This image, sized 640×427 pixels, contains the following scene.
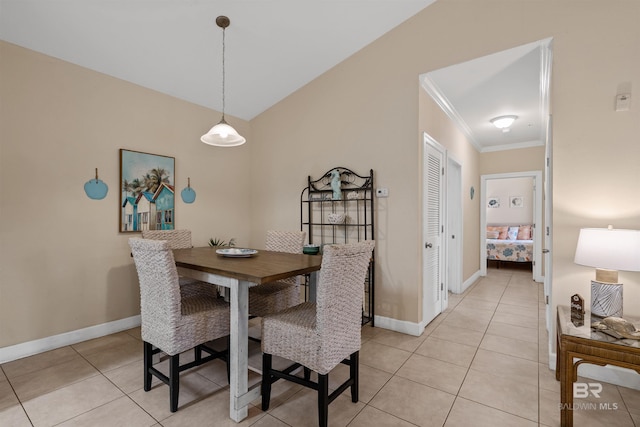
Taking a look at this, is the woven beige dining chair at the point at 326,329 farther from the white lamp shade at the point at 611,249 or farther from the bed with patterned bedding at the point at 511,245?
the bed with patterned bedding at the point at 511,245

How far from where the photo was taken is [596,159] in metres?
2.14

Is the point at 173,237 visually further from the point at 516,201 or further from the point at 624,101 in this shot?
the point at 516,201

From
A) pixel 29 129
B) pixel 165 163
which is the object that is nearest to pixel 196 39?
pixel 165 163

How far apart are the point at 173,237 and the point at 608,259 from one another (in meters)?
3.48

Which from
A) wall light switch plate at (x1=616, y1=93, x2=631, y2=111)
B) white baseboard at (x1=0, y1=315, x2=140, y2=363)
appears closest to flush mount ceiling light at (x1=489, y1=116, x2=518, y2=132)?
wall light switch plate at (x1=616, y1=93, x2=631, y2=111)

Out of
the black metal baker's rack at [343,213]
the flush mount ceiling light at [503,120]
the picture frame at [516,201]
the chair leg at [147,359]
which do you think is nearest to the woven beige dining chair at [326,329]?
the chair leg at [147,359]

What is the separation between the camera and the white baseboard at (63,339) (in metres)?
2.42

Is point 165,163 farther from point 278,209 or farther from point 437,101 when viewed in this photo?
point 437,101

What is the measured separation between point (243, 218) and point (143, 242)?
2.54m

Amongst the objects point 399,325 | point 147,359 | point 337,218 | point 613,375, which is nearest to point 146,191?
point 147,359

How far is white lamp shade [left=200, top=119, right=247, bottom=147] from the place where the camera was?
2.49 meters

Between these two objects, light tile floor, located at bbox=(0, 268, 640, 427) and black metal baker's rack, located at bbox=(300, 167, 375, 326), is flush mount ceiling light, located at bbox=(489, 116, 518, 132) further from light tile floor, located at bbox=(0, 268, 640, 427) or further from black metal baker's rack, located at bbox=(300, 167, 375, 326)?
light tile floor, located at bbox=(0, 268, 640, 427)

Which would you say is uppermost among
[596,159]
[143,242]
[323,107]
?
[323,107]

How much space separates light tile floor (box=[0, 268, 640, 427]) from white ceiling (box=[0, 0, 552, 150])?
2.55 meters
